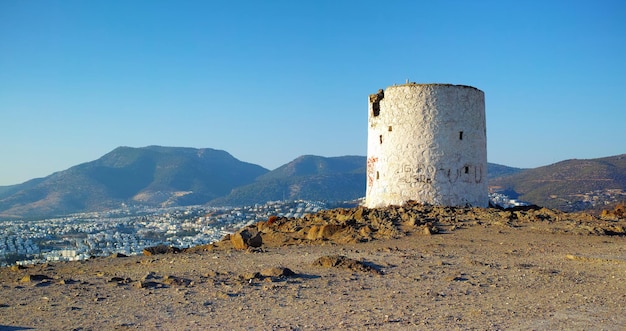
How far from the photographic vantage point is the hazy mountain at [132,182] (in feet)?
392

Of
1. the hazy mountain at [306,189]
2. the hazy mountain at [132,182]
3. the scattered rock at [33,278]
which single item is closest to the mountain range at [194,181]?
the hazy mountain at [306,189]

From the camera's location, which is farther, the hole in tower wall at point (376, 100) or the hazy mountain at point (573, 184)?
the hazy mountain at point (573, 184)

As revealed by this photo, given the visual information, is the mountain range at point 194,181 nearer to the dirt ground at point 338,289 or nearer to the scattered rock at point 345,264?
the dirt ground at point 338,289

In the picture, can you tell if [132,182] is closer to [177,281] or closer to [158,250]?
[158,250]

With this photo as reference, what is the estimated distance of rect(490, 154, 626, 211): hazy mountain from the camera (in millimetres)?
46162

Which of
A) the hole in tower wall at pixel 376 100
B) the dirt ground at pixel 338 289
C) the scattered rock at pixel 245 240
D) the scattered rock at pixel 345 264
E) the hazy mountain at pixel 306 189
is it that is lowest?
the dirt ground at pixel 338 289

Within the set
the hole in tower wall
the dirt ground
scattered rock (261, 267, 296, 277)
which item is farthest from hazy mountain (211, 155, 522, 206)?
scattered rock (261, 267, 296, 277)

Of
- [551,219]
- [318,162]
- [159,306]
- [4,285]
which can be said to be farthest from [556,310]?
[318,162]

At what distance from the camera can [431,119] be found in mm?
17328

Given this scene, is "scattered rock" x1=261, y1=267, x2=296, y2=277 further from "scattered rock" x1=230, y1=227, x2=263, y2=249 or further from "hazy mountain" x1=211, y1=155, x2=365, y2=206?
"hazy mountain" x1=211, y1=155, x2=365, y2=206

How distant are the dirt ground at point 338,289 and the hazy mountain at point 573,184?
33696mm

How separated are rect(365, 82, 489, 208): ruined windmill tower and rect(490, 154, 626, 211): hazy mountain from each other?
26873 mm

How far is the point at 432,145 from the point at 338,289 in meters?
9.78

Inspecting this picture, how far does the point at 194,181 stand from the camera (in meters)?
142
